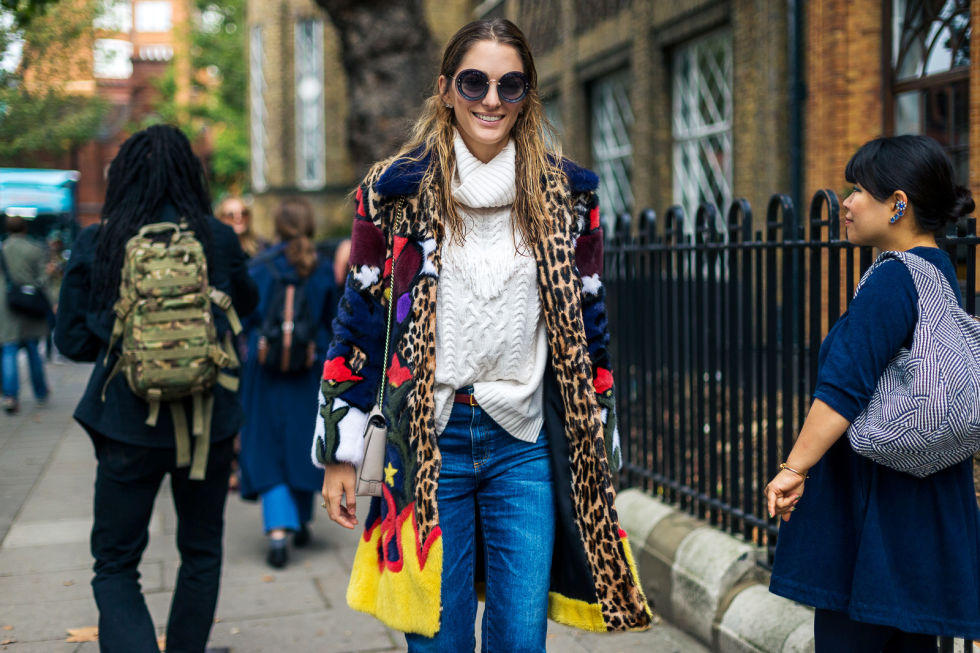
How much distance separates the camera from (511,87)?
265cm

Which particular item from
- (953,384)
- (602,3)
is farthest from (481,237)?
(602,3)

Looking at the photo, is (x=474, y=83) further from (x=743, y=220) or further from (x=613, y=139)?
(x=613, y=139)

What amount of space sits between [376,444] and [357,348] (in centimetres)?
25

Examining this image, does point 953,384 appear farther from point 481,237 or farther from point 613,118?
point 613,118

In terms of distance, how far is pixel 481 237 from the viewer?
266cm

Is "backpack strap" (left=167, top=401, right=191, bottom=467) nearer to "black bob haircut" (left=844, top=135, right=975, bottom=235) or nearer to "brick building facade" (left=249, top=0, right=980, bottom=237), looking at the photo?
"brick building facade" (left=249, top=0, right=980, bottom=237)

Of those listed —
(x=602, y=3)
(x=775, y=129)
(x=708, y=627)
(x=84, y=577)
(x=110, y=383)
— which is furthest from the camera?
(x=602, y=3)

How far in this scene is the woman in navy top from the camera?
255 cm

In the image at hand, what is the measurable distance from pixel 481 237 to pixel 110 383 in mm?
1631

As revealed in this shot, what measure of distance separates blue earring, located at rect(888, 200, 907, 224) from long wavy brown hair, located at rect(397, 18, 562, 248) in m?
0.84

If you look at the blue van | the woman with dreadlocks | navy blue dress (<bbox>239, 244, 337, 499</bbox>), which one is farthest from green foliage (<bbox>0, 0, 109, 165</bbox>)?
Answer: the woman with dreadlocks

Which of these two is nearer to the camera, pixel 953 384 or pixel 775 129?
pixel 953 384

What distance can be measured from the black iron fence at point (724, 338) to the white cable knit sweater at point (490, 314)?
1.35 m

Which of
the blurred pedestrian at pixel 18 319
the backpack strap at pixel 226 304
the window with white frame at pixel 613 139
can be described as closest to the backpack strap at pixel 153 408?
the backpack strap at pixel 226 304
